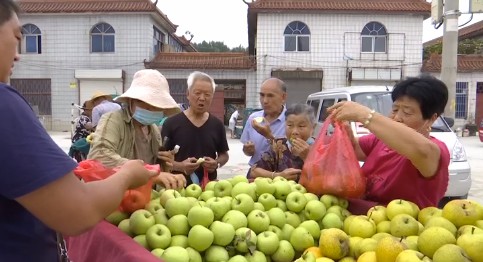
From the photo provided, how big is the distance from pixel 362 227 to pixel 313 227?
0.24 m

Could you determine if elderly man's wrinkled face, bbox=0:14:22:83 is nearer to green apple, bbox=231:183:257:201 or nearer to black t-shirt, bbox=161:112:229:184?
green apple, bbox=231:183:257:201

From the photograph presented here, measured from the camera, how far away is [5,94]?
3.61 ft

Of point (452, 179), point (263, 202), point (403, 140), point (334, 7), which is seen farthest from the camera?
point (334, 7)

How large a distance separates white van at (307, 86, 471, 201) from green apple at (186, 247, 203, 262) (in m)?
2.72

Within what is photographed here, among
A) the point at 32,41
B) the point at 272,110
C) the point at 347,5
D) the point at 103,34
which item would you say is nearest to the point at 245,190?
the point at 272,110

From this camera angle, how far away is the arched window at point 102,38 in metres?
19.3

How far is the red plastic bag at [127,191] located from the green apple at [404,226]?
1.06 meters

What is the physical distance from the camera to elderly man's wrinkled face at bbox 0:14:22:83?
1182 mm

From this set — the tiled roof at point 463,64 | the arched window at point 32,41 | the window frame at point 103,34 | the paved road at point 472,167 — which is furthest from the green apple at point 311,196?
the arched window at point 32,41

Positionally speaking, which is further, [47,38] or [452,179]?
[47,38]

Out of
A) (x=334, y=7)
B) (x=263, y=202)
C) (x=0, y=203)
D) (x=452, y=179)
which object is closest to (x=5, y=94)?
(x=0, y=203)

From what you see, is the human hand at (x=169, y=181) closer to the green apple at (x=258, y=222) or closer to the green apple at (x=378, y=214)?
the green apple at (x=258, y=222)

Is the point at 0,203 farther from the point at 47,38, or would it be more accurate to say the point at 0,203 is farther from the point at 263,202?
the point at 47,38

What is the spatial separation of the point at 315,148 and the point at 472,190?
6.16m
